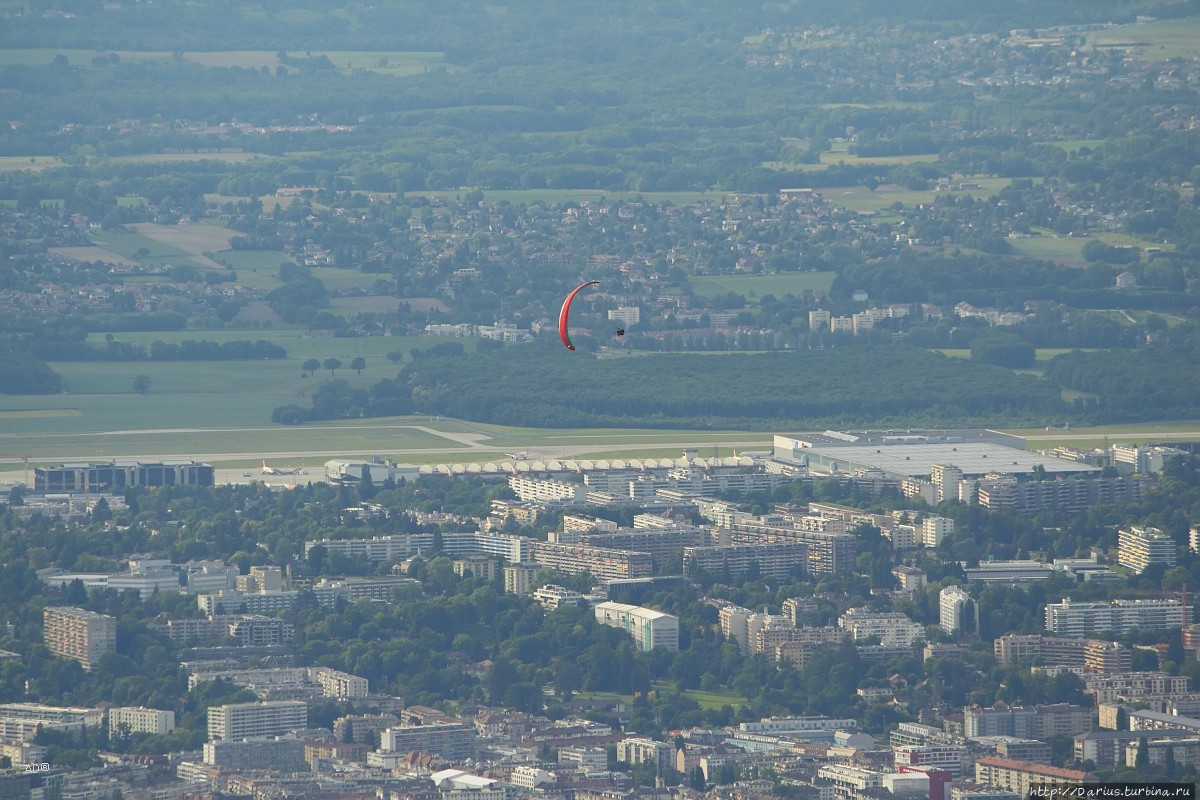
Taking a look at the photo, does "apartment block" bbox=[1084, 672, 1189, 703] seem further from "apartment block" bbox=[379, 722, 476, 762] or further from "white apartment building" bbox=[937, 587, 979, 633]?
"apartment block" bbox=[379, 722, 476, 762]

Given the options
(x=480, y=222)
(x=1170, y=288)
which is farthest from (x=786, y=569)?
(x=480, y=222)

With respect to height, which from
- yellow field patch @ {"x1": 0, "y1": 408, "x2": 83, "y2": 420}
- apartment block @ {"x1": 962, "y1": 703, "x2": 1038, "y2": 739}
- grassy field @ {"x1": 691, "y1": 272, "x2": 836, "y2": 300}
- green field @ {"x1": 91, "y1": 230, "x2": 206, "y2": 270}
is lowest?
apartment block @ {"x1": 962, "y1": 703, "x2": 1038, "y2": 739}

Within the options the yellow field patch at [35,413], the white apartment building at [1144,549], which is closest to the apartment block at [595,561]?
the white apartment building at [1144,549]

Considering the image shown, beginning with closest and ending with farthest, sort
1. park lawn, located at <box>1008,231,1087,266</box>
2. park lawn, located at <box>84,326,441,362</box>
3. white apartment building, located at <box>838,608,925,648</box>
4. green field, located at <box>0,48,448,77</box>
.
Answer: white apartment building, located at <box>838,608,925,648</box>, park lawn, located at <box>84,326,441,362</box>, park lawn, located at <box>1008,231,1087,266</box>, green field, located at <box>0,48,448,77</box>

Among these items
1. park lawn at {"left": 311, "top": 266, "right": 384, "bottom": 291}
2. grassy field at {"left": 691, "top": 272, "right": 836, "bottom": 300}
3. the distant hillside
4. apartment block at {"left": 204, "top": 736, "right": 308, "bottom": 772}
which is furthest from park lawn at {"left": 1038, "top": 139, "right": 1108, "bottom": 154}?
apartment block at {"left": 204, "top": 736, "right": 308, "bottom": 772}

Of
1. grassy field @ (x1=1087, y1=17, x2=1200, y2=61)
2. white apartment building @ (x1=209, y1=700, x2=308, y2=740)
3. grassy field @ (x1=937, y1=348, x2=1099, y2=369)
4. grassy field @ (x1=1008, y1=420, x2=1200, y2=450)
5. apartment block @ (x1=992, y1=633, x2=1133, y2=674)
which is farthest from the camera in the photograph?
grassy field @ (x1=1087, y1=17, x2=1200, y2=61)

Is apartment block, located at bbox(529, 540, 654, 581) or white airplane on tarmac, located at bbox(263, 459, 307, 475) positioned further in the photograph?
white airplane on tarmac, located at bbox(263, 459, 307, 475)

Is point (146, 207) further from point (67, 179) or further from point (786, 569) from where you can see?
point (786, 569)

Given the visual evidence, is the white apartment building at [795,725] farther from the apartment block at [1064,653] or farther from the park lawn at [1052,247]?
the park lawn at [1052,247]
